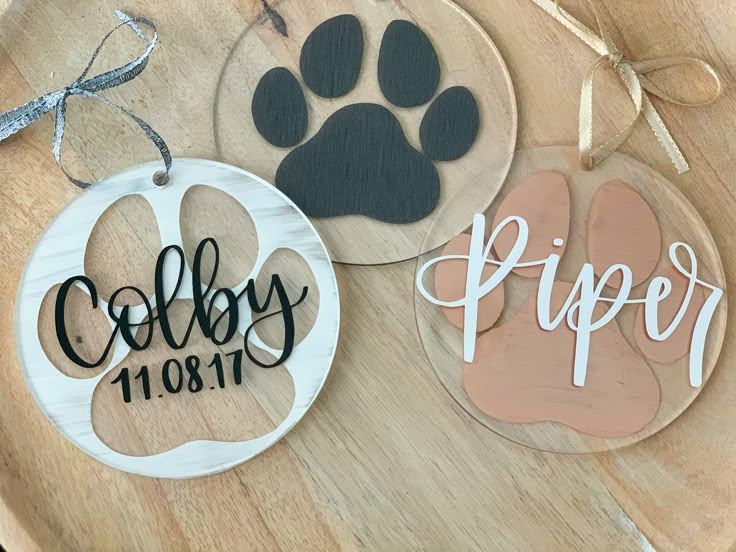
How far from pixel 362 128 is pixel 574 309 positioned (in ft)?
0.88

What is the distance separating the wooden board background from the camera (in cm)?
58

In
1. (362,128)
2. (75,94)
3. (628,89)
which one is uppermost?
(75,94)

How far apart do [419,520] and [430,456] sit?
0.19 feet

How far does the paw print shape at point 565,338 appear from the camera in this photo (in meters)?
0.58

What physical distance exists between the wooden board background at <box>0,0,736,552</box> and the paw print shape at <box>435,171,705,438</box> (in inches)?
1.4

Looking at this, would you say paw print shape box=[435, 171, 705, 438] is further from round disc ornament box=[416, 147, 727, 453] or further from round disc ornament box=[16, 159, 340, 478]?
round disc ornament box=[16, 159, 340, 478]

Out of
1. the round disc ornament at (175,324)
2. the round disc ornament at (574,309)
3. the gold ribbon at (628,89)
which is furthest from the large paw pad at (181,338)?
the gold ribbon at (628,89)

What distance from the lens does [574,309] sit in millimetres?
583

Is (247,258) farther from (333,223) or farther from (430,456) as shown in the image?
(430,456)

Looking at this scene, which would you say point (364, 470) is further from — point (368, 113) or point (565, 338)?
point (368, 113)

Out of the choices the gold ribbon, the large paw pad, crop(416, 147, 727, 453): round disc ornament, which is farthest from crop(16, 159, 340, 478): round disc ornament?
the gold ribbon

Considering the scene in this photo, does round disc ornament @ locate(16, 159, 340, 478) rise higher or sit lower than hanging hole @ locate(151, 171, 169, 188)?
lower

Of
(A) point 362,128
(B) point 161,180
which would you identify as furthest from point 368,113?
(B) point 161,180

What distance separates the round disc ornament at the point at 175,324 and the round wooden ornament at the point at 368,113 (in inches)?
1.8
